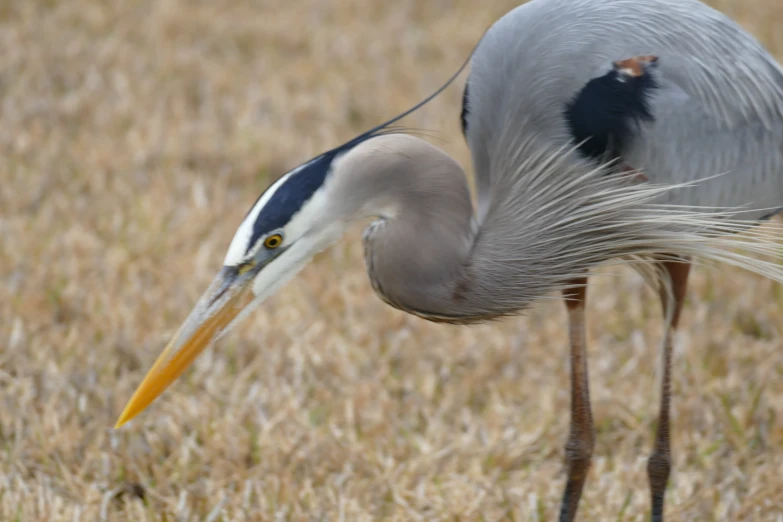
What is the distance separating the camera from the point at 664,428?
2.73m

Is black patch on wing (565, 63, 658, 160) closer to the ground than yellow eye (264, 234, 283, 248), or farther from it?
farther from it

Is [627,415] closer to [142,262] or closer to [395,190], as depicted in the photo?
[395,190]

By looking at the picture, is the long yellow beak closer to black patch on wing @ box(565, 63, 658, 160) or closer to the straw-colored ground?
the straw-colored ground

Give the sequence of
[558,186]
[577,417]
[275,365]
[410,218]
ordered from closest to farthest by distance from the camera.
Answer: [410,218], [558,186], [577,417], [275,365]

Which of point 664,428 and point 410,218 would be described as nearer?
point 410,218

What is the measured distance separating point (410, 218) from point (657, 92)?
0.65 metres

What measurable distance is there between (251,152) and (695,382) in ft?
7.54

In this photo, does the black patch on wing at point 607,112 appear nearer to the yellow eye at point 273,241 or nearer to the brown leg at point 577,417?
the brown leg at point 577,417

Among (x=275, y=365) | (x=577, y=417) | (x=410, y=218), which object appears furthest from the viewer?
(x=275, y=365)

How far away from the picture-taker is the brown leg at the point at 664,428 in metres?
2.69

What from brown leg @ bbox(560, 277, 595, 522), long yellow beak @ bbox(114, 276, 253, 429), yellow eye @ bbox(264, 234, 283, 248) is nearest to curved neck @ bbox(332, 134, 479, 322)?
yellow eye @ bbox(264, 234, 283, 248)

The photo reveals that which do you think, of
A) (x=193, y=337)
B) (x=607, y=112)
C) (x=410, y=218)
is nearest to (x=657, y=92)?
(x=607, y=112)

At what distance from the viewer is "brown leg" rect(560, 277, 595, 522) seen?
8.66 feet

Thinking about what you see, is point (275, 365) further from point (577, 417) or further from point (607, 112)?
point (607, 112)
